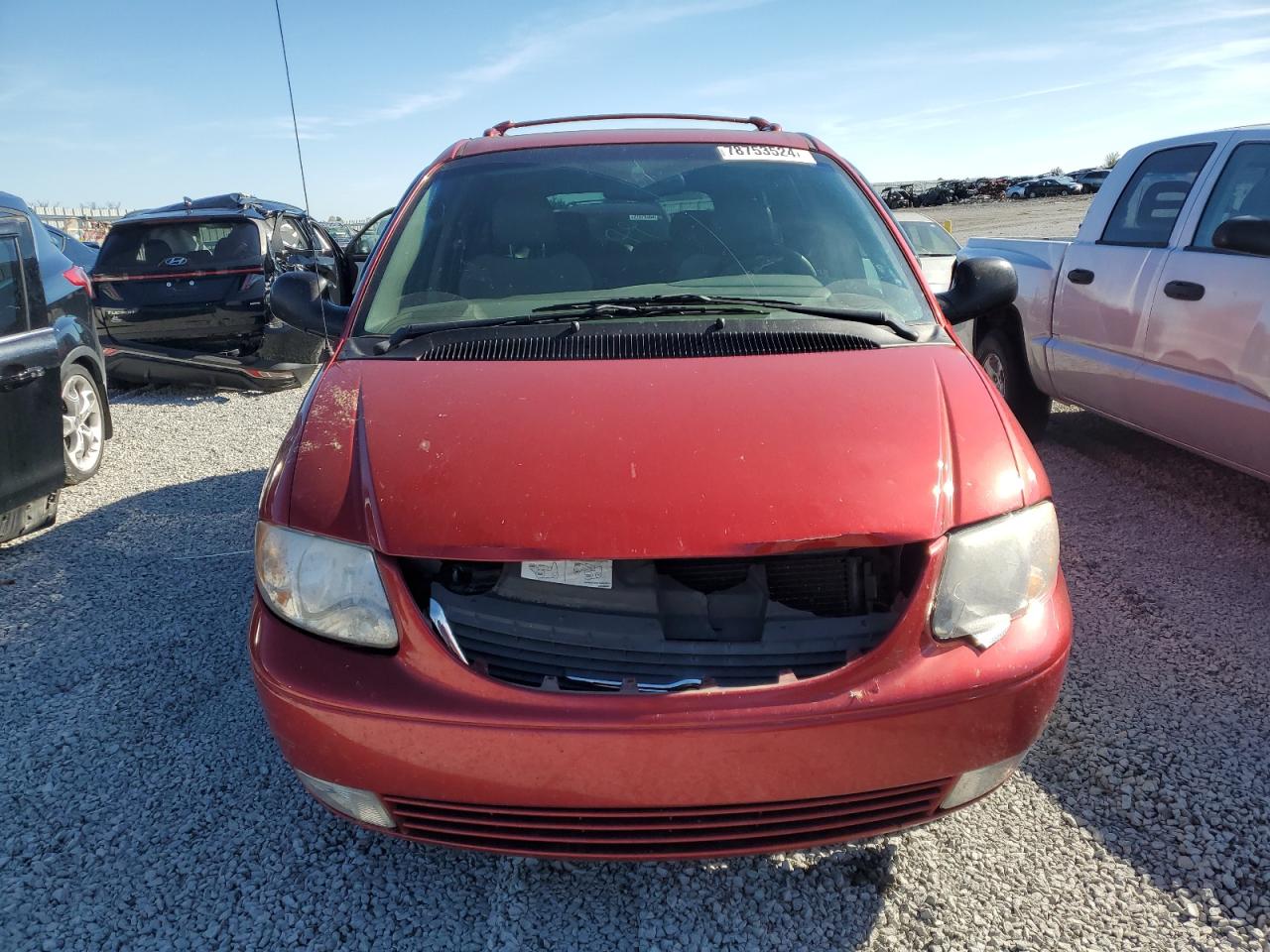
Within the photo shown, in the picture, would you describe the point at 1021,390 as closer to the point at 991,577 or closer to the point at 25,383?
the point at 991,577

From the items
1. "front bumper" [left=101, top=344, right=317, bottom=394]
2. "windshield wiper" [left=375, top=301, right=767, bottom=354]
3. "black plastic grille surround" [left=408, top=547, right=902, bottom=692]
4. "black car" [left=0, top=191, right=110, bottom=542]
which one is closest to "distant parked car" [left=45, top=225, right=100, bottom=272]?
"front bumper" [left=101, top=344, right=317, bottom=394]

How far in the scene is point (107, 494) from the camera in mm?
5430

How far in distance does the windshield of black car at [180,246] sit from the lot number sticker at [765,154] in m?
6.42

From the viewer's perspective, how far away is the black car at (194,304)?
8133mm

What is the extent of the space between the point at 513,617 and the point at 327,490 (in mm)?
511

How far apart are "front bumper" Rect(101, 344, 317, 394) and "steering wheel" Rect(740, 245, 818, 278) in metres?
6.41

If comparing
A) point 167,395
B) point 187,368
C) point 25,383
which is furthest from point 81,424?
point 167,395

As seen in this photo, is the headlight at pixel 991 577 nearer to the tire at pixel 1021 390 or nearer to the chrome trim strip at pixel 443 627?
the chrome trim strip at pixel 443 627

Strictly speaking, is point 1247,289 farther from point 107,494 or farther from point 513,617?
point 107,494

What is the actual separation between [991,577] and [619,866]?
1.15m

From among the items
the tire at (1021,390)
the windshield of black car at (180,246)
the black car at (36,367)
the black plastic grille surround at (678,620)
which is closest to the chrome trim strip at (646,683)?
the black plastic grille surround at (678,620)

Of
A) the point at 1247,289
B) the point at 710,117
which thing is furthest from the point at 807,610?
the point at 1247,289

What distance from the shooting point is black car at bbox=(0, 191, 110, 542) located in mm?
4230

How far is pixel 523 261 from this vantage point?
2.93 metres
